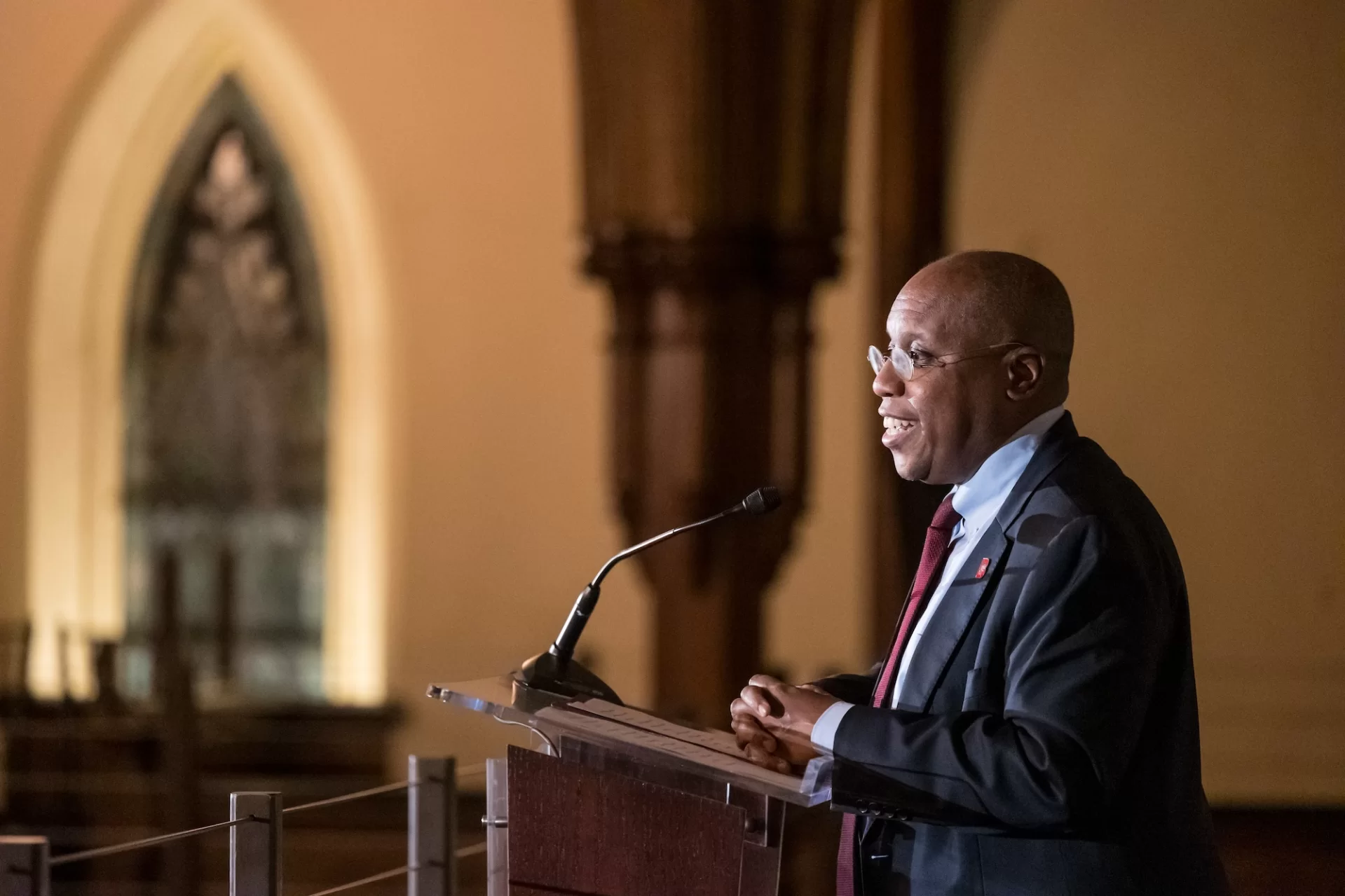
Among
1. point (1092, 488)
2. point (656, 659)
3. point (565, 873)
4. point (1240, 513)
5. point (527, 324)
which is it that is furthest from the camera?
point (527, 324)

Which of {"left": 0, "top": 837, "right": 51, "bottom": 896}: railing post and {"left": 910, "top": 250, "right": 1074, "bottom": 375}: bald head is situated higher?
{"left": 910, "top": 250, "right": 1074, "bottom": 375}: bald head

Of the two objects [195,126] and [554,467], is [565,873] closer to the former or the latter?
[554,467]

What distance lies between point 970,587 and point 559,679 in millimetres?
530

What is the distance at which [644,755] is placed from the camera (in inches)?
69.9

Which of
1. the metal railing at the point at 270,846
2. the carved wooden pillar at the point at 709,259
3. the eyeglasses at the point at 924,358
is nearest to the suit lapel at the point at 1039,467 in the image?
the eyeglasses at the point at 924,358

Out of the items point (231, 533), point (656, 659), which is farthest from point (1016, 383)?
point (231, 533)

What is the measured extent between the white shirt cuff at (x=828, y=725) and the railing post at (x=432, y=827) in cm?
129

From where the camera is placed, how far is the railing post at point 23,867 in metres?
2.07

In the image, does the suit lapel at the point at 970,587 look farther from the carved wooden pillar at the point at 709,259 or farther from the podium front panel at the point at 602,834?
the carved wooden pillar at the point at 709,259

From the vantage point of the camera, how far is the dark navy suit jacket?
163 centimetres

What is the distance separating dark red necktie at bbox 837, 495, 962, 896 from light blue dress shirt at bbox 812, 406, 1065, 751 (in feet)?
0.07

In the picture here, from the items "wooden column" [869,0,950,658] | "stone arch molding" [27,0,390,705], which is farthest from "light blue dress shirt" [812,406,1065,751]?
"stone arch molding" [27,0,390,705]

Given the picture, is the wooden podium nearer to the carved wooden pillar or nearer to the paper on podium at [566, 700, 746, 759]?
the paper on podium at [566, 700, 746, 759]

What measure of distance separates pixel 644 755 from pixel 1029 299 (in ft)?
2.19
